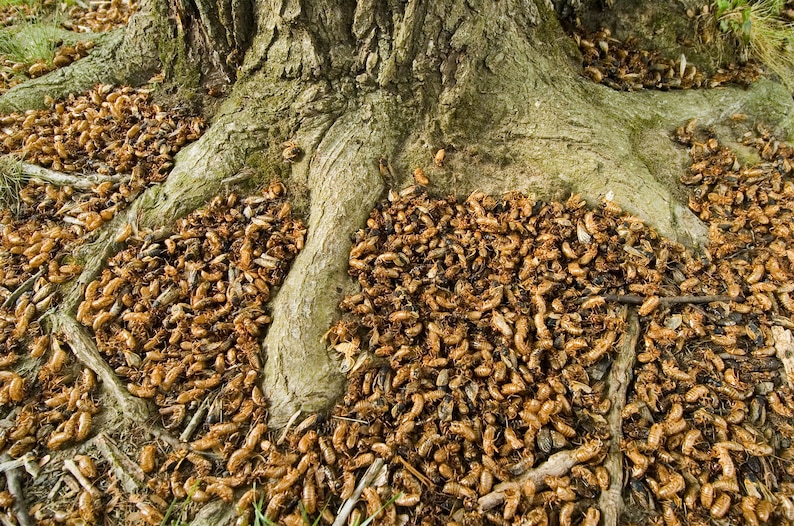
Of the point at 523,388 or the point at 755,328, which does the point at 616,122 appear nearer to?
the point at 755,328

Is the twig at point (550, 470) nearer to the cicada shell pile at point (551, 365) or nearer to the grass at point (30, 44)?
the cicada shell pile at point (551, 365)

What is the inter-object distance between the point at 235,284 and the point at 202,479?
1.55m

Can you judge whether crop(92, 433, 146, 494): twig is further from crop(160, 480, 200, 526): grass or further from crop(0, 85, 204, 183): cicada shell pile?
crop(0, 85, 204, 183): cicada shell pile

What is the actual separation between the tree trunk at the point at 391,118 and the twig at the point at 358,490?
126 centimetres

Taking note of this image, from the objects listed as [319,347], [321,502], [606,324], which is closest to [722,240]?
[606,324]

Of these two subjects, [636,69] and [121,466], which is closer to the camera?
[121,466]

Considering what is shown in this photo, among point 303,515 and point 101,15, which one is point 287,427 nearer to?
point 303,515

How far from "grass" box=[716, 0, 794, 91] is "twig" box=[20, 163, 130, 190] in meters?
6.73

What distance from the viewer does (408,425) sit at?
11.6 ft

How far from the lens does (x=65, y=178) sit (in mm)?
4934

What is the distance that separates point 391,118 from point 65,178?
334 centimetres

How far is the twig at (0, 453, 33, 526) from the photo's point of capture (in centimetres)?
336

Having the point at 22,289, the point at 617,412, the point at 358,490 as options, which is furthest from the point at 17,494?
the point at 617,412

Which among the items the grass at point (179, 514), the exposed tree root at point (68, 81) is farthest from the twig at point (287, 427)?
the exposed tree root at point (68, 81)
